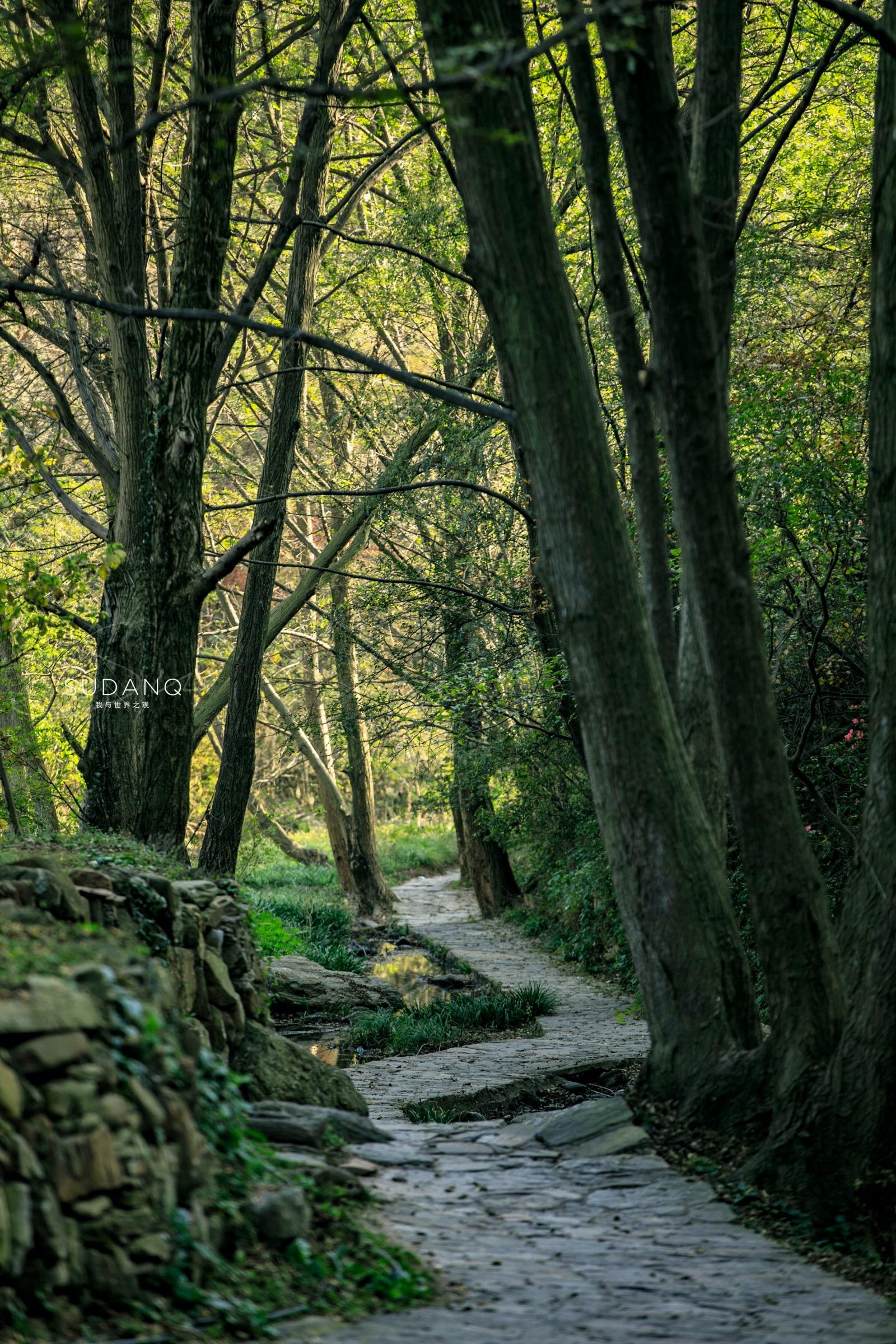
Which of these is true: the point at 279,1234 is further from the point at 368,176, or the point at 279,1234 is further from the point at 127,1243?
the point at 368,176

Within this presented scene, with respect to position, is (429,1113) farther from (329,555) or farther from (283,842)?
(283,842)

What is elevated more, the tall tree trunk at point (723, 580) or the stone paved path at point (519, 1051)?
the tall tree trunk at point (723, 580)

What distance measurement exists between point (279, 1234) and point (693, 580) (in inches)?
124

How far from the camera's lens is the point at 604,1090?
8023 millimetres

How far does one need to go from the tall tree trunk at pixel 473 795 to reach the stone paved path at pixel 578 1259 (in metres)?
7.13

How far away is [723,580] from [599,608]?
62 centimetres

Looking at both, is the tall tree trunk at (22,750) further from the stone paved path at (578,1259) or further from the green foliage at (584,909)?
the stone paved path at (578,1259)

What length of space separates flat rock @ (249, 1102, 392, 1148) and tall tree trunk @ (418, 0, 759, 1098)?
1663 millimetres

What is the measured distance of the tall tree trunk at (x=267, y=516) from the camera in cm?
1020

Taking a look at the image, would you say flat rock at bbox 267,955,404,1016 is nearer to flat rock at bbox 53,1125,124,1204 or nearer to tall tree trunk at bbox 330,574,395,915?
tall tree trunk at bbox 330,574,395,915

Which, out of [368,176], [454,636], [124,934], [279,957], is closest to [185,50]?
[368,176]

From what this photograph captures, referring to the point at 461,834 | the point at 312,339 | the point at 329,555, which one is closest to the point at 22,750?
the point at 329,555

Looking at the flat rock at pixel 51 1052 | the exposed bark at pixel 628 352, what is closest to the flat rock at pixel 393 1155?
the flat rock at pixel 51 1052

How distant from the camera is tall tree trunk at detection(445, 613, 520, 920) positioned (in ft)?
44.4
